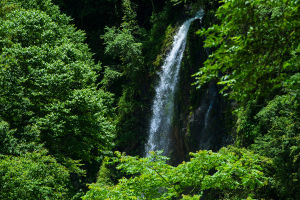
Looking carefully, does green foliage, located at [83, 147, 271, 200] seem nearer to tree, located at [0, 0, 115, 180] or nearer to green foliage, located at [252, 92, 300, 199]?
green foliage, located at [252, 92, 300, 199]

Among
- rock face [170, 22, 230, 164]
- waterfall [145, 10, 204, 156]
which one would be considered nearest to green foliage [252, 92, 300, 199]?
rock face [170, 22, 230, 164]

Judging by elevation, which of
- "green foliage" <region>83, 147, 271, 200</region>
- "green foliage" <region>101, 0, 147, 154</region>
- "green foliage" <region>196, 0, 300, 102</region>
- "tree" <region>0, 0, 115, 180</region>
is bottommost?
"green foliage" <region>83, 147, 271, 200</region>

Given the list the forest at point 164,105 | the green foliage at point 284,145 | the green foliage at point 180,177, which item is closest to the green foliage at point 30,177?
the forest at point 164,105

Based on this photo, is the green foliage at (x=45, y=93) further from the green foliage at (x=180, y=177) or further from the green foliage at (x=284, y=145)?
the green foliage at (x=284, y=145)

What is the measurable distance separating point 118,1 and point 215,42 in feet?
A: 80.4

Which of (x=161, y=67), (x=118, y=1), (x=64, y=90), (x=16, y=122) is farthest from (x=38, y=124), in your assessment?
(x=118, y=1)

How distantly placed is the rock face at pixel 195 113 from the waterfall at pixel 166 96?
1.64ft

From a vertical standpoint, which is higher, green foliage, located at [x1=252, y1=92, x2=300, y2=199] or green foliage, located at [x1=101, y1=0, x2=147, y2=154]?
green foliage, located at [x1=101, y1=0, x2=147, y2=154]

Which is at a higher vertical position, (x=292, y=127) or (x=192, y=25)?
(x=192, y=25)

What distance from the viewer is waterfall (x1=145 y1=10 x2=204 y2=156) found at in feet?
55.2

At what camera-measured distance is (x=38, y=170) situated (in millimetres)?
10125

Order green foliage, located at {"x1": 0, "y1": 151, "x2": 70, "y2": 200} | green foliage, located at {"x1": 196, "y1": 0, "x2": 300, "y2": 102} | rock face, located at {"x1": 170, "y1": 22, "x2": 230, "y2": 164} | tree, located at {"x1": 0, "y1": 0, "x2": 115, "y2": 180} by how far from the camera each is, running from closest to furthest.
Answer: green foliage, located at {"x1": 196, "y1": 0, "x2": 300, "y2": 102} < green foliage, located at {"x1": 0, "y1": 151, "x2": 70, "y2": 200} < tree, located at {"x1": 0, "y1": 0, "x2": 115, "y2": 180} < rock face, located at {"x1": 170, "y1": 22, "x2": 230, "y2": 164}

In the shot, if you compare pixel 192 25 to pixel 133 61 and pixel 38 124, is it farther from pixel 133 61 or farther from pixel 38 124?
pixel 38 124

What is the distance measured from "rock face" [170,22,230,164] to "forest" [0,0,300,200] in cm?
5
